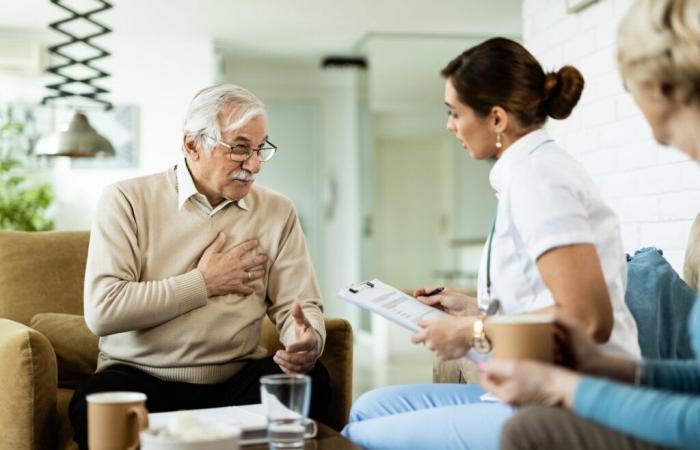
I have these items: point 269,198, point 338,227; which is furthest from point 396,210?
point 269,198

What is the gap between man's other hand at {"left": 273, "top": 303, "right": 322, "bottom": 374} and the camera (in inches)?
81.6

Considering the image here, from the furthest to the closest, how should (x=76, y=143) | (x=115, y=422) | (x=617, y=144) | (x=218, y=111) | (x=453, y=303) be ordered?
(x=76, y=143) < (x=617, y=144) < (x=218, y=111) < (x=453, y=303) < (x=115, y=422)

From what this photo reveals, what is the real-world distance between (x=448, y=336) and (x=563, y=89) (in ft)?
1.84

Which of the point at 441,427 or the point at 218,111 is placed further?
the point at 218,111

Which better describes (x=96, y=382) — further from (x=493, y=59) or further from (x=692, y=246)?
(x=692, y=246)

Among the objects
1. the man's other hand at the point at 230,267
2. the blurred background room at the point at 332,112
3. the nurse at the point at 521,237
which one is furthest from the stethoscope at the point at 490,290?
the blurred background room at the point at 332,112

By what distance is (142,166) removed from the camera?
23.1 ft

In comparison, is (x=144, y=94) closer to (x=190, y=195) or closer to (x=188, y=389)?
(x=190, y=195)

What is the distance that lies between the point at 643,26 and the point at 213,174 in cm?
140

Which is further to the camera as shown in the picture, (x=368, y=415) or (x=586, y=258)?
(x=368, y=415)

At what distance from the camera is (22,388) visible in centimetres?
203

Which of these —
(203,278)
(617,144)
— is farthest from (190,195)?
(617,144)

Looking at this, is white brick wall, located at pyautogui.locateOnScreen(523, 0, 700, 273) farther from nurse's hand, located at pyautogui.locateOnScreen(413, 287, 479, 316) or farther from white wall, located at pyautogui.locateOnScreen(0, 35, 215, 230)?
white wall, located at pyautogui.locateOnScreen(0, 35, 215, 230)

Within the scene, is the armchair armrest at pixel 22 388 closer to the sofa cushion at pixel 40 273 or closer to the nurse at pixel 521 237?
the sofa cushion at pixel 40 273
